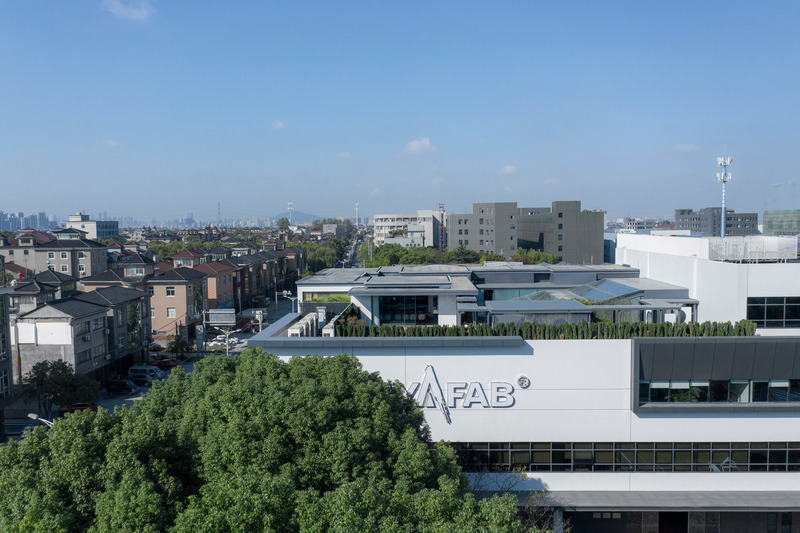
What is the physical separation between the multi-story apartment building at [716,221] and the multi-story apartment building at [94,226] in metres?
111

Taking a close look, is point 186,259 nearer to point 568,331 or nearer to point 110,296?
point 110,296

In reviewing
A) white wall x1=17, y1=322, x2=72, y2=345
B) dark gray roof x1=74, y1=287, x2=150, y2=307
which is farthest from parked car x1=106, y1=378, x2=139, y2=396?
dark gray roof x1=74, y1=287, x2=150, y2=307

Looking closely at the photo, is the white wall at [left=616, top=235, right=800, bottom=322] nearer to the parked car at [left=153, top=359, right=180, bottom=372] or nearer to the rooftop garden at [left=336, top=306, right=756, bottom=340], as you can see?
the rooftop garden at [left=336, top=306, right=756, bottom=340]

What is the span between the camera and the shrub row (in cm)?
1513

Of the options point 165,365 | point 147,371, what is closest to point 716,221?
point 165,365

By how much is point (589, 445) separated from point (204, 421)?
973 cm

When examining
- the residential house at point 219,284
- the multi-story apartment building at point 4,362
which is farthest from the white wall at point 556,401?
the residential house at point 219,284

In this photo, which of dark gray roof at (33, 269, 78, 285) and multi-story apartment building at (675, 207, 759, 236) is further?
multi-story apartment building at (675, 207, 759, 236)

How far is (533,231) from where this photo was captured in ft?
251

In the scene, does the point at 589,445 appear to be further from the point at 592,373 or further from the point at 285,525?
the point at 285,525

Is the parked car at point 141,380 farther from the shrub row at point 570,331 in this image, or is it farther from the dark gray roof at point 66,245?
the dark gray roof at point 66,245

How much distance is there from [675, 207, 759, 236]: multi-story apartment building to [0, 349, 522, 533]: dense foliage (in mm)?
61805

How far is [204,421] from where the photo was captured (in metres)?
10.8

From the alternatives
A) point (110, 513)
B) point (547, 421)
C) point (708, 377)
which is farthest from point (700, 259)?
point (110, 513)
